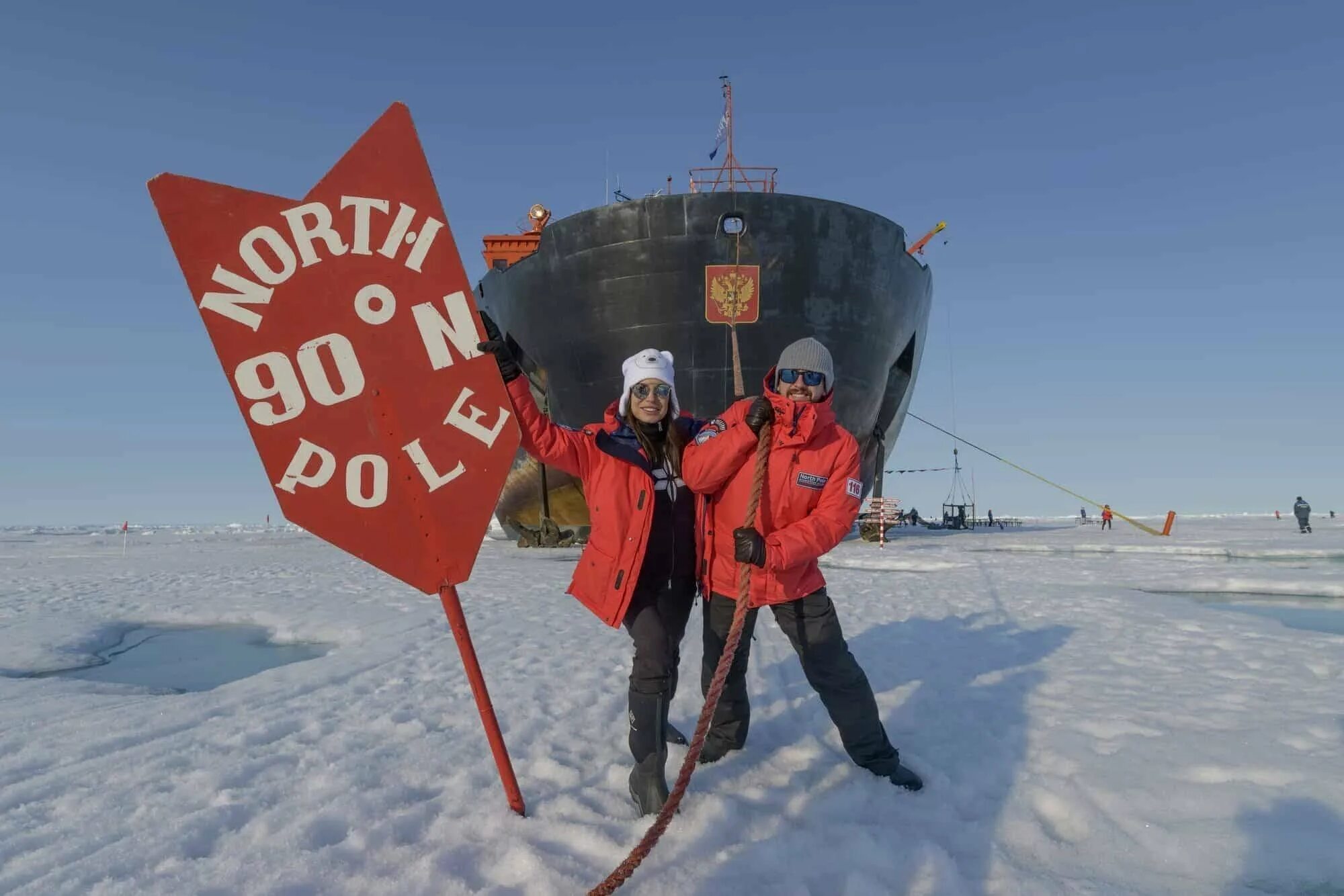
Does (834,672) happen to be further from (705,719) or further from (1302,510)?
(1302,510)

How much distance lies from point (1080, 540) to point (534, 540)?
13.1 meters

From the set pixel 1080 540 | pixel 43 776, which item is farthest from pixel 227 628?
pixel 1080 540

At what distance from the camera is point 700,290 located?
31.3 ft

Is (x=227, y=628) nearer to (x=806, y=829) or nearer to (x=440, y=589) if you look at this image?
(x=440, y=589)

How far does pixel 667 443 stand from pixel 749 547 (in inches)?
22.4

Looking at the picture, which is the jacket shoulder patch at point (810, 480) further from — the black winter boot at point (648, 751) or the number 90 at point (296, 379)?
the number 90 at point (296, 379)

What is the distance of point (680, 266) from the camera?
31.2 feet

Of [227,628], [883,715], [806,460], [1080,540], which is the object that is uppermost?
[806,460]

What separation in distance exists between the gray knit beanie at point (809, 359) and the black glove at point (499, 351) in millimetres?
910

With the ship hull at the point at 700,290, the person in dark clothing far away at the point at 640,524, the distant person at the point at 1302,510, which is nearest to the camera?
the person in dark clothing far away at the point at 640,524

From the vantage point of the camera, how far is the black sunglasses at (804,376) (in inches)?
99.1

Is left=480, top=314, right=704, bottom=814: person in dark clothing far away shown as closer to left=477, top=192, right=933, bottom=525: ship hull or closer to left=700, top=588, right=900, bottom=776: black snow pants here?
left=700, top=588, right=900, bottom=776: black snow pants

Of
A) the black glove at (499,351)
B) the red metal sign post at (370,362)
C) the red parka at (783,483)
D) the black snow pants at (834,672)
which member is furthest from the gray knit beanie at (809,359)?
the red metal sign post at (370,362)

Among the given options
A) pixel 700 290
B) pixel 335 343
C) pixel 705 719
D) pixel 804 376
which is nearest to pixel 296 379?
pixel 335 343
